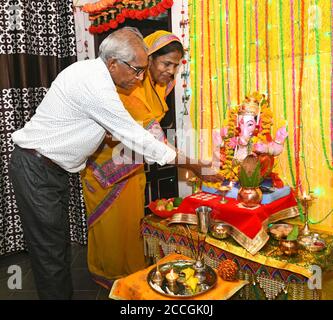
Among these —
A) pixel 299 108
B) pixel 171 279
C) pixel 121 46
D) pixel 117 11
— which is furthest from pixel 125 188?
pixel 117 11

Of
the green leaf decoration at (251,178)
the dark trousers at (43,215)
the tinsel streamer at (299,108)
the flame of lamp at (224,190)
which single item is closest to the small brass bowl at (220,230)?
the flame of lamp at (224,190)

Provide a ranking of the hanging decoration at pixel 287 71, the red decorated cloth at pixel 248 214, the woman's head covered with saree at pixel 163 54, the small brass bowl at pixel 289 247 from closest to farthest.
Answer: the small brass bowl at pixel 289 247 → the red decorated cloth at pixel 248 214 → the hanging decoration at pixel 287 71 → the woman's head covered with saree at pixel 163 54

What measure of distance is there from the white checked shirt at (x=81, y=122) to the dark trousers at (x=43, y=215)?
96mm

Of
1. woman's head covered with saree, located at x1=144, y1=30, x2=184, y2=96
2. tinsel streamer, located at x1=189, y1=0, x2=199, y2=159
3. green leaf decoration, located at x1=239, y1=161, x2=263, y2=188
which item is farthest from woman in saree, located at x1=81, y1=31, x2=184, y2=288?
green leaf decoration, located at x1=239, y1=161, x2=263, y2=188

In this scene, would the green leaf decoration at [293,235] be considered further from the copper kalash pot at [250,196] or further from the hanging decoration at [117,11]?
the hanging decoration at [117,11]

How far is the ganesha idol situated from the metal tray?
814 millimetres

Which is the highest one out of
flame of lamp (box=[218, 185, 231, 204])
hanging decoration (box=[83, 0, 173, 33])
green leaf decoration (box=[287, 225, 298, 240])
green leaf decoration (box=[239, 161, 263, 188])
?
hanging decoration (box=[83, 0, 173, 33])

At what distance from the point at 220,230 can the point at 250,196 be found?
29cm

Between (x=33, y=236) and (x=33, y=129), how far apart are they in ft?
2.05

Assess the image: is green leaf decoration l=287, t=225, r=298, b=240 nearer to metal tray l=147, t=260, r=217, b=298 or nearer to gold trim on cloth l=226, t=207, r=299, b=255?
Answer: gold trim on cloth l=226, t=207, r=299, b=255

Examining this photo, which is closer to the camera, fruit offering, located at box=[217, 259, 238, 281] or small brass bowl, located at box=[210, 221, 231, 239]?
fruit offering, located at box=[217, 259, 238, 281]

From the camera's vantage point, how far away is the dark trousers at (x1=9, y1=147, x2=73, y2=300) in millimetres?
2217

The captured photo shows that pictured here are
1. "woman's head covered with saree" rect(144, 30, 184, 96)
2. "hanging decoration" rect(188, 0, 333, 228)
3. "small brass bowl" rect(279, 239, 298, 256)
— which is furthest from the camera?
"woman's head covered with saree" rect(144, 30, 184, 96)

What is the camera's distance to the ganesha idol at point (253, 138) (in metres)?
2.58
